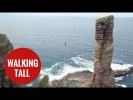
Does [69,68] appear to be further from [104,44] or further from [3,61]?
[3,61]

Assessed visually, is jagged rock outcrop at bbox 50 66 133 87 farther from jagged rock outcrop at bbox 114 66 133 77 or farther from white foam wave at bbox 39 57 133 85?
jagged rock outcrop at bbox 114 66 133 77

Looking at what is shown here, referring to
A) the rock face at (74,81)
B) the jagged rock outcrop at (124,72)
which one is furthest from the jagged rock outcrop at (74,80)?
Result: the jagged rock outcrop at (124,72)

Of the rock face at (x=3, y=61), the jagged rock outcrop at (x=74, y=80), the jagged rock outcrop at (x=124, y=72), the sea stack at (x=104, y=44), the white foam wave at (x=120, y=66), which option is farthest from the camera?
A: the white foam wave at (x=120, y=66)

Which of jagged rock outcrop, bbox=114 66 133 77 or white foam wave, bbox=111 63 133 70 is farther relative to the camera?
white foam wave, bbox=111 63 133 70

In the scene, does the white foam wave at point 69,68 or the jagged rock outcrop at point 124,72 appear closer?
Result: the white foam wave at point 69,68

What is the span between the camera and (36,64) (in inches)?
339

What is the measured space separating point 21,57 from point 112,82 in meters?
44.4

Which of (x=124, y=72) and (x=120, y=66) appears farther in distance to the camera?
(x=120, y=66)

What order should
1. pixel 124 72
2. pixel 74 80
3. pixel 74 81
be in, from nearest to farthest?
pixel 74 81 → pixel 74 80 → pixel 124 72

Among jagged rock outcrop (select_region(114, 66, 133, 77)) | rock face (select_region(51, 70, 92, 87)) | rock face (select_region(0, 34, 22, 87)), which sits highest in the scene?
rock face (select_region(0, 34, 22, 87))

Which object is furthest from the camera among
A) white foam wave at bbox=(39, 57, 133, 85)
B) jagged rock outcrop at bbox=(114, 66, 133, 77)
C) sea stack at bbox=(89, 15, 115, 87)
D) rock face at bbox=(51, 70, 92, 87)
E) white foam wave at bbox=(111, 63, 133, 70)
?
white foam wave at bbox=(111, 63, 133, 70)

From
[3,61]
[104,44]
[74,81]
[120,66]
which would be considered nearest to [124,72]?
[120,66]

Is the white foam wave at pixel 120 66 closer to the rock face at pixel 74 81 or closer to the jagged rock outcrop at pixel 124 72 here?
the jagged rock outcrop at pixel 124 72

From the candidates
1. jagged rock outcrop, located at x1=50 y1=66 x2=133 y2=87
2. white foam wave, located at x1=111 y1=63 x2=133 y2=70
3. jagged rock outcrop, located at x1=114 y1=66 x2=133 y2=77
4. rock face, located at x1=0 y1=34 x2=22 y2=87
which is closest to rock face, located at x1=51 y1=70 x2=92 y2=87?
jagged rock outcrop, located at x1=50 y1=66 x2=133 y2=87
